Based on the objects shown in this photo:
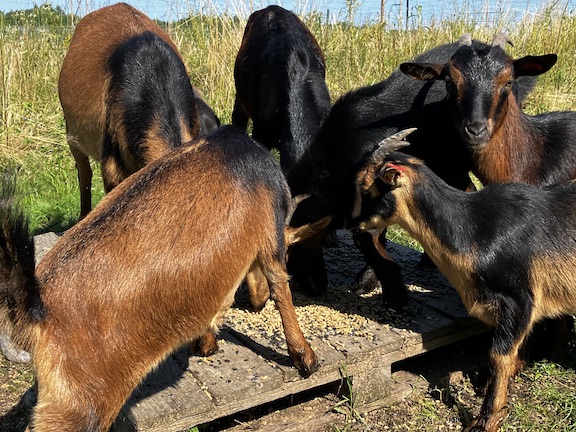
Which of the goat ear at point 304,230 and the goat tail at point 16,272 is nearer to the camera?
the goat tail at point 16,272

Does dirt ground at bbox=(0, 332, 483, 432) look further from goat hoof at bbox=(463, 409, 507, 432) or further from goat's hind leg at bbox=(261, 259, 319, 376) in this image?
goat's hind leg at bbox=(261, 259, 319, 376)

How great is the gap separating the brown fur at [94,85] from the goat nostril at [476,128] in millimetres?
1599

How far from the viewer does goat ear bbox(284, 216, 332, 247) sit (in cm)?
357

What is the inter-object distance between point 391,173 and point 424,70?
46.9 inches

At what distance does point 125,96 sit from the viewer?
4.11 metres

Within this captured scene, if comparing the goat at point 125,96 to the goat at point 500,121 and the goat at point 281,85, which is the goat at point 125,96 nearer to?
the goat at point 281,85

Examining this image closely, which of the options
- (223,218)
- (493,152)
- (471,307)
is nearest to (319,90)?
(493,152)

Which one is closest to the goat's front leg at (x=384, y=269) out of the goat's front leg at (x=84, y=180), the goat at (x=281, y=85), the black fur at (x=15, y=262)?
the goat at (x=281, y=85)

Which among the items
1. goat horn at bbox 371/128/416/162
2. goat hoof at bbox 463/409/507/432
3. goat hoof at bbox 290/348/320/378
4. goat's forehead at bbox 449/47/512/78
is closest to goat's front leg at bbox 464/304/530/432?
goat hoof at bbox 463/409/507/432

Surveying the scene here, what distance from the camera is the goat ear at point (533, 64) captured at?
4203 millimetres

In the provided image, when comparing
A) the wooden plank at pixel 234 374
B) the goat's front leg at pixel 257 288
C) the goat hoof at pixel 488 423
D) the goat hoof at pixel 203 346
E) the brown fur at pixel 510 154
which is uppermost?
the brown fur at pixel 510 154

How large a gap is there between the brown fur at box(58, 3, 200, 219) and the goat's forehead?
64.0 inches

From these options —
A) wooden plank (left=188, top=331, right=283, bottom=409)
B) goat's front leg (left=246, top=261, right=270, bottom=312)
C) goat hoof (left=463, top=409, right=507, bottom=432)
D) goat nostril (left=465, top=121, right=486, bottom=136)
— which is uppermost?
goat nostril (left=465, top=121, right=486, bottom=136)

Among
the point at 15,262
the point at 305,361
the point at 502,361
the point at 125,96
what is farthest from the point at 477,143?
the point at 15,262
